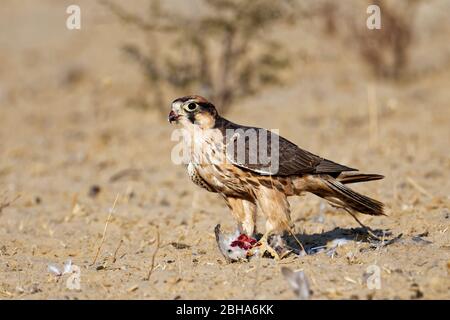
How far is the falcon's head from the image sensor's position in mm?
4980

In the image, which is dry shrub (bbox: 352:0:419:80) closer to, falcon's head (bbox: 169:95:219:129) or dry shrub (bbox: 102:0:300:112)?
dry shrub (bbox: 102:0:300:112)

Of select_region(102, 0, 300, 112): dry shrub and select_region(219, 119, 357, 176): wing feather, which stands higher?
select_region(102, 0, 300, 112): dry shrub

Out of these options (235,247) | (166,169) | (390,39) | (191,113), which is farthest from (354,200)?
(390,39)

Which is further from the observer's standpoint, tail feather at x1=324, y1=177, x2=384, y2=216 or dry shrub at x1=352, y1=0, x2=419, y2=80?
dry shrub at x1=352, y1=0, x2=419, y2=80

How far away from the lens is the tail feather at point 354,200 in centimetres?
514

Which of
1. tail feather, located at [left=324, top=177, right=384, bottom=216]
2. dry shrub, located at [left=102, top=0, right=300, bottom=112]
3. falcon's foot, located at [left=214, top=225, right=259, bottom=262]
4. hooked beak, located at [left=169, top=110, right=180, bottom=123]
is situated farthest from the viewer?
dry shrub, located at [left=102, top=0, right=300, bottom=112]

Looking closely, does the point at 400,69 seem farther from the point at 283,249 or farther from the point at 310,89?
the point at 283,249

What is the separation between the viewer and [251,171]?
488 centimetres

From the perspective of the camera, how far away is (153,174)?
8.77 m

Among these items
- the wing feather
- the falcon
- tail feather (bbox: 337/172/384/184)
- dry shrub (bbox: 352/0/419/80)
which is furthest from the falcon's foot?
dry shrub (bbox: 352/0/419/80)

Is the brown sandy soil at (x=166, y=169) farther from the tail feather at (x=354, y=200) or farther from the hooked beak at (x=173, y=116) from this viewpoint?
the hooked beak at (x=173, y=116)

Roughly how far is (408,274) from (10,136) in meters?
8.54

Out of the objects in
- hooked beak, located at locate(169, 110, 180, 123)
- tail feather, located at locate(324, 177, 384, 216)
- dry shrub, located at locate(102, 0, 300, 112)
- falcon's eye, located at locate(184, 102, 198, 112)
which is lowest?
tail feather, located at locate(324, 177, 384, 216)
